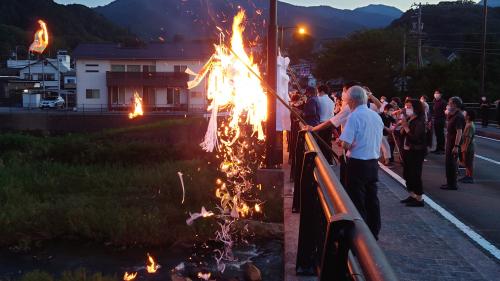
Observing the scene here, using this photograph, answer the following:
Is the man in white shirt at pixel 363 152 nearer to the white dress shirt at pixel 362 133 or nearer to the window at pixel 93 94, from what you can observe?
the white dress shirt at pixel 362 133

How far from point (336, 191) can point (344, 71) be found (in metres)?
60.9

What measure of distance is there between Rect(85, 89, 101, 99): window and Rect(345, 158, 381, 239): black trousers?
180 ft

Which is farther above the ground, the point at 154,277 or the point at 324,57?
the point at 324,57

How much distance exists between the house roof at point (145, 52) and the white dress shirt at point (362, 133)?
5253cm

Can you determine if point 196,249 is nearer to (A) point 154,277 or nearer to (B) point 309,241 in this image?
(A) point 154,277

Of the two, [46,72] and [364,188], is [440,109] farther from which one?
[46,72]

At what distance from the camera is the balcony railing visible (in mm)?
56719

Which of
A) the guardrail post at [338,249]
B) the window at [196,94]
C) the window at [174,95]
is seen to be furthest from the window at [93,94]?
the guardrail post at [338,249]

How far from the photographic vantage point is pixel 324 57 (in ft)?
216

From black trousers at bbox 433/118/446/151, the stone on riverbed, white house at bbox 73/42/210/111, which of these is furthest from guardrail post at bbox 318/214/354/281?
white house at bbox 73/42/210/111

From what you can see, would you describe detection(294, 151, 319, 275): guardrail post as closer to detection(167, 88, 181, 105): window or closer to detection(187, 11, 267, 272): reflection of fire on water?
detection(187, 11, 267, 272): reflection of fire on water

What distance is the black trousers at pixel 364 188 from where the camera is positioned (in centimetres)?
649

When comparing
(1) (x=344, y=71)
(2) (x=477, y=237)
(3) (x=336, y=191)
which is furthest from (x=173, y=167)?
(1) (x=344, y=71)

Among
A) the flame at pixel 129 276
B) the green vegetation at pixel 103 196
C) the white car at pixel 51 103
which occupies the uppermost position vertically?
the white car at pixel 51 103
